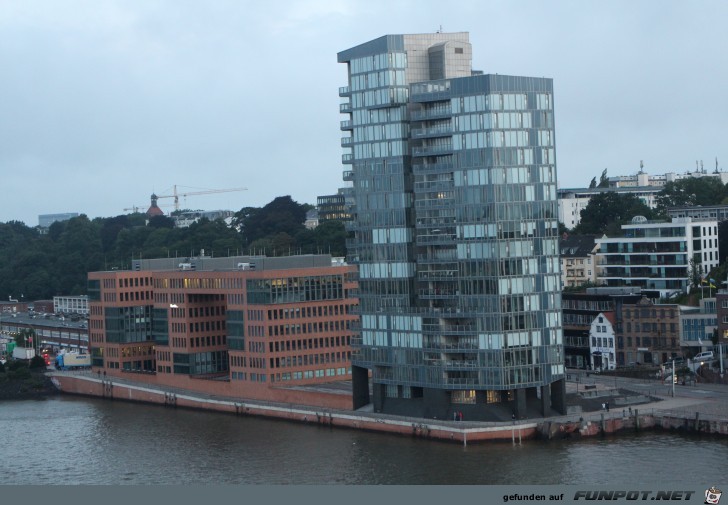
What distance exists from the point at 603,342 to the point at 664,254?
20.6 m

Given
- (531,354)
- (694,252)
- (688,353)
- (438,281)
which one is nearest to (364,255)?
(438,281)

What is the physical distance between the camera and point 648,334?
123312 mm

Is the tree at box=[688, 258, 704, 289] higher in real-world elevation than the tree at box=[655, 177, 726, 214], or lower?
lower

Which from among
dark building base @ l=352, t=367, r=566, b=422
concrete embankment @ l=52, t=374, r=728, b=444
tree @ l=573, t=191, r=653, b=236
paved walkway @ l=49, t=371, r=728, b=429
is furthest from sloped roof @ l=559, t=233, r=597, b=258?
dark building base @ l=352, t=367, r=566, b=422

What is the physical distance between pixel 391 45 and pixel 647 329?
37.8 m

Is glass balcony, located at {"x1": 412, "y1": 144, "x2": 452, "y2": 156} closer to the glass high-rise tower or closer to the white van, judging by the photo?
the glass high-rise tower

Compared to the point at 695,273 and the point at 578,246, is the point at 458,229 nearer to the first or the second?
the point at 695,273

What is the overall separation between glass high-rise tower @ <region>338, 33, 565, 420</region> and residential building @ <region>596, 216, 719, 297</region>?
4383 cm

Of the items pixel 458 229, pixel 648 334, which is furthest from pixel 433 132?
pixel 648 334

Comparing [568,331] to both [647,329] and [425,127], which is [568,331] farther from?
[425,127]

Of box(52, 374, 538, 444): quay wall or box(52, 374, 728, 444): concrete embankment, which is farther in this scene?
box(52, 374, 538, 444): quay wall

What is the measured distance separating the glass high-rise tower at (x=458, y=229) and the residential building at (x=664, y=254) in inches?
1726

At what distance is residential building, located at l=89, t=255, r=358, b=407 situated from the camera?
119125mm

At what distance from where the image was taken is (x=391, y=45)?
102 metres
